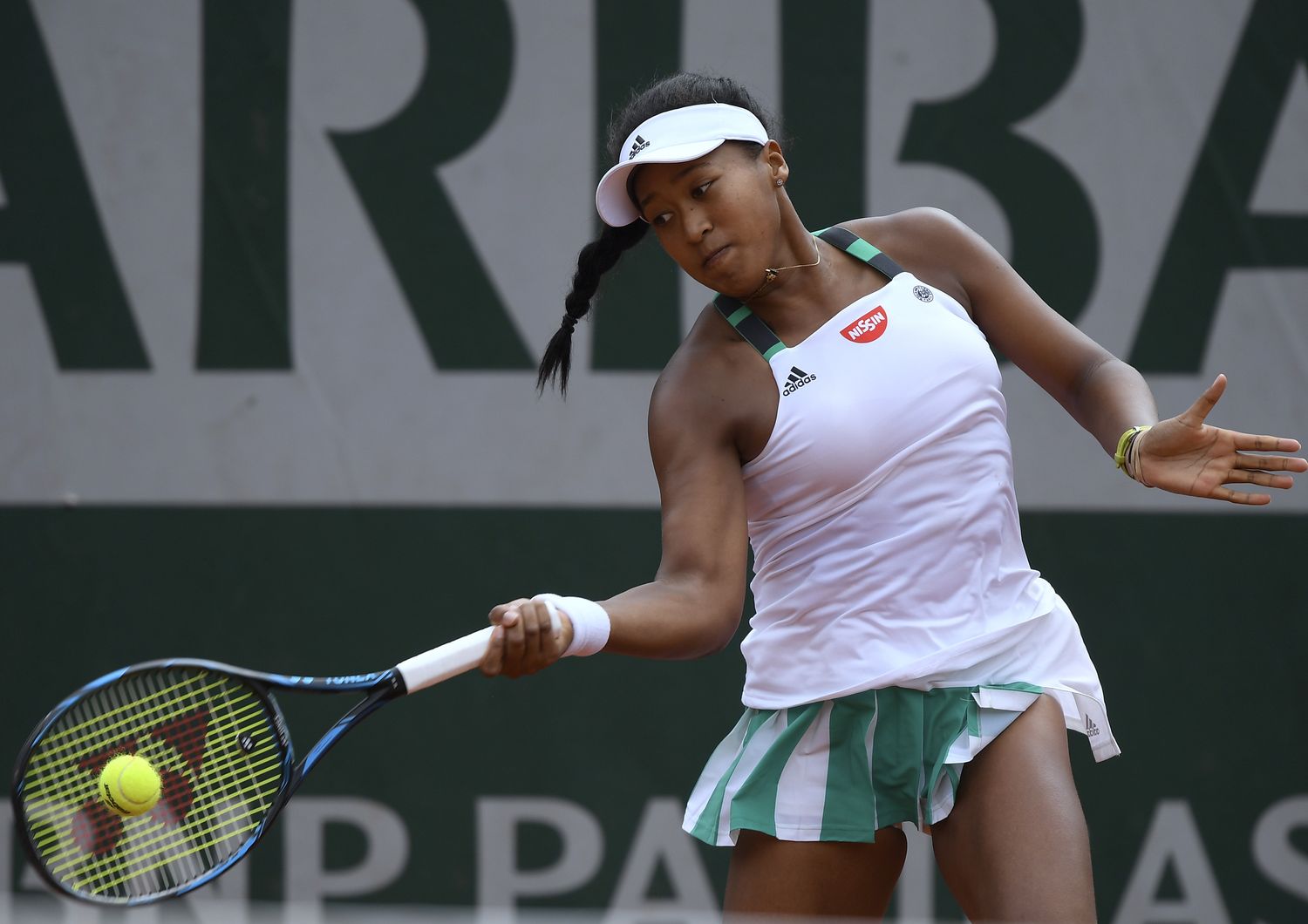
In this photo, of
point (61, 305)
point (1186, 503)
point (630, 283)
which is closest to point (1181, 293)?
point (1186, 503)

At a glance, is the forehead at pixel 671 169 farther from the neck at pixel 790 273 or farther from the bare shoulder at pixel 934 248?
the bare shoulder at pixel 934 248

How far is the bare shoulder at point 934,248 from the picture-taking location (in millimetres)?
2447

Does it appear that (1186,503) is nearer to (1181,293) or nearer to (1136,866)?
(1181,293)

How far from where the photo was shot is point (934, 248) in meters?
2.46

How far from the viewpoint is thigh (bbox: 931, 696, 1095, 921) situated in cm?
205

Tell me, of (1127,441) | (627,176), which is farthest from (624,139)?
(1127,441)

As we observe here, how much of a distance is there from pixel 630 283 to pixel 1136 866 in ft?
6.30

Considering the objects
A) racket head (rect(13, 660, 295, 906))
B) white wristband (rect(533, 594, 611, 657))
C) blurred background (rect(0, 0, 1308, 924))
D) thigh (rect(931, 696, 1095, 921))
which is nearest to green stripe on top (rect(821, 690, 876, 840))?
thigh (rect(931, 696, 1095, 921))

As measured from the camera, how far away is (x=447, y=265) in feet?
13.0

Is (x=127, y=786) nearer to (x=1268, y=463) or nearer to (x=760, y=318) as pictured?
(x=760, y=318)

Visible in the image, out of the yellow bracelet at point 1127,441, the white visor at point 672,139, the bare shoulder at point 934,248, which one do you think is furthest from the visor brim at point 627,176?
the yellow bracelet at point 1127,441

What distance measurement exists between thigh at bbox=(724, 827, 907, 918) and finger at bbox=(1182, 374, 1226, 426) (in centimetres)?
74

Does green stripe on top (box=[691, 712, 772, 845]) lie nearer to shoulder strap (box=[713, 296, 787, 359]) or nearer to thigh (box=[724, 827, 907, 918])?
thigh (box=[724, 827, 907, 918])

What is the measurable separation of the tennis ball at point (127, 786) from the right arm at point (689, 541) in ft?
1.60
